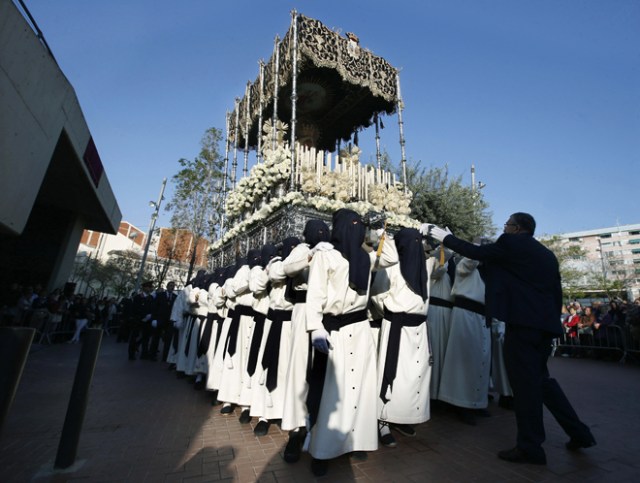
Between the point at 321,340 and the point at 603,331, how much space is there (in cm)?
1249

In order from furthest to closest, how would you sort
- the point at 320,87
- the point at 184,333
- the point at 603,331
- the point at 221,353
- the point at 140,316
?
the point at 320,87 → the point at 603,331 → the point at 140,316 → the point at 184,333 → the point at 221,353

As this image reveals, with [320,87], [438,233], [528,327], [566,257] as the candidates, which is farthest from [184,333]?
[566,257]

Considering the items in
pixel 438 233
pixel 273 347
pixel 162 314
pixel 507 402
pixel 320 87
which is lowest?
pixel 507 402

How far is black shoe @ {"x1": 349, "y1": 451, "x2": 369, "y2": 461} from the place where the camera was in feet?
10.0

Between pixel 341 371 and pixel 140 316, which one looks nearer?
pixel 341 371

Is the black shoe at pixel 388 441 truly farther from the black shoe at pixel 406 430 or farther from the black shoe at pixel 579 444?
the black shoe at pixel 579 444

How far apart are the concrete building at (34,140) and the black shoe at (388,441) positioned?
21.3 ft

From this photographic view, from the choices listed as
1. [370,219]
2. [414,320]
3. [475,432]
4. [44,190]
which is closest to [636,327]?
[475,432]

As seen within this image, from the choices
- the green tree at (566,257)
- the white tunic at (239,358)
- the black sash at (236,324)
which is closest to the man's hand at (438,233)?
the white tunic at (239,358)

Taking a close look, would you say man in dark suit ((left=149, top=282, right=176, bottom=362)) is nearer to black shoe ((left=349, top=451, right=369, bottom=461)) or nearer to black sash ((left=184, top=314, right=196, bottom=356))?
black sash ((left=184, top=314, right=196, bottom=356))

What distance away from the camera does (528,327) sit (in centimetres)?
306

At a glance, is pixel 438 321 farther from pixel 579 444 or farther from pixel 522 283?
pixel 579 444

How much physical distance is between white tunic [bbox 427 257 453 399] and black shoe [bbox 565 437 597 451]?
5.15 ft

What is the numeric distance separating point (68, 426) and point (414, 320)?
11.3 ft
